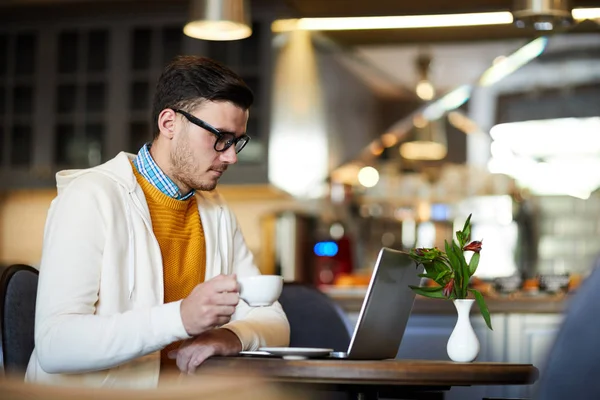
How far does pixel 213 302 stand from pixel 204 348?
156mm

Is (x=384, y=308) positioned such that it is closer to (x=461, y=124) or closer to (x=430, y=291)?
(x=430, y=291)

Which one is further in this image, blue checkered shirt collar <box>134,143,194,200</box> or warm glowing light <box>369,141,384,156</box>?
warm glowing light <box>369,141,384,156</box>

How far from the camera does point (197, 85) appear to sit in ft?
7.18

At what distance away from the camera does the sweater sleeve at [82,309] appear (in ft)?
6.10

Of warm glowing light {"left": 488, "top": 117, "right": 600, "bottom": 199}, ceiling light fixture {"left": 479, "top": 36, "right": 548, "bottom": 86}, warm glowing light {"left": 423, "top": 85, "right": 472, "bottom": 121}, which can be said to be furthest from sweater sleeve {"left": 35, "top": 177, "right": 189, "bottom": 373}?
warm glowing light {"left": 488, "top": 117, "right": 600, "bottom": 199}

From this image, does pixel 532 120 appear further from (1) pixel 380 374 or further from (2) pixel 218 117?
(1) pixel 380 374

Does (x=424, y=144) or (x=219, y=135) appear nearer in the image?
(x=219, y=135)

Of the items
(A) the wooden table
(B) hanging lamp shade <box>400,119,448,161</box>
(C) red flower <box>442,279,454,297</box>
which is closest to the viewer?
(A) the wooden table

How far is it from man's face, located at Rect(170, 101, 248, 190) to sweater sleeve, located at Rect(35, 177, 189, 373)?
0.69 feet

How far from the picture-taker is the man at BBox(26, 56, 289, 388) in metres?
1.87

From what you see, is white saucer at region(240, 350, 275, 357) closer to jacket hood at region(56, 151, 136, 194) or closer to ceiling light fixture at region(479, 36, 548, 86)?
jacket hood at region(56, 151, 136, 194)

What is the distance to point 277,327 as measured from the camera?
2252 mm

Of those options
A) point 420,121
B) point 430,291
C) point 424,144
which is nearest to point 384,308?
point 430,291

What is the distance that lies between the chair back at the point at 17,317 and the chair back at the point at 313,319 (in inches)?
25.9
